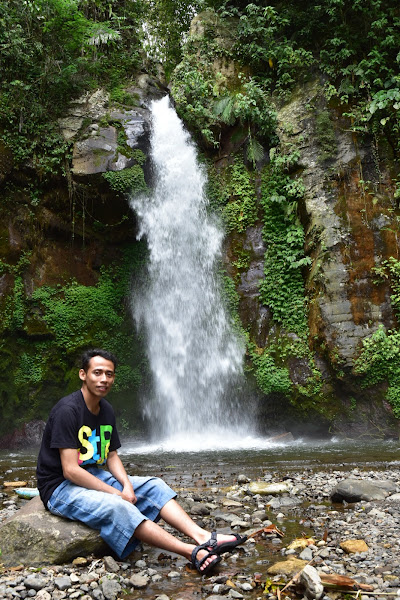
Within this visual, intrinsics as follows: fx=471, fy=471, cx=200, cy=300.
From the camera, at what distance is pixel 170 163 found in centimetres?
1291

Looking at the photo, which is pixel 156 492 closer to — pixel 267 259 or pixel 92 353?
pixel 92 353

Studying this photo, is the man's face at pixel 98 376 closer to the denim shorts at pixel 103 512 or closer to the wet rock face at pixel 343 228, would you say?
the denim shorts at pixel 103 512

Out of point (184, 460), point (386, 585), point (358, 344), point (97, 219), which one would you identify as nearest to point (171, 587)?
point (386, 585)

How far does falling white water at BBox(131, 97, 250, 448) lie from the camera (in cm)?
1095

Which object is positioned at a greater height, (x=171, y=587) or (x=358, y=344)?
(x=358, y=344)

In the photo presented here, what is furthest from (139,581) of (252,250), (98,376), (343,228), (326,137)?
(326,137)

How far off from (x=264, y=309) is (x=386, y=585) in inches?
352

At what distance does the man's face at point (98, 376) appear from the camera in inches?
137

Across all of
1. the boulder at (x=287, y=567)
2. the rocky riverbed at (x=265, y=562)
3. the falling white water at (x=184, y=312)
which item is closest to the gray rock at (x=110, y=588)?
the rocky riverbed at (x=265, y=562)

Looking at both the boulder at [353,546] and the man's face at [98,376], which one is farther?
the man's face at [98,376]

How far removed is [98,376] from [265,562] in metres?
1.73

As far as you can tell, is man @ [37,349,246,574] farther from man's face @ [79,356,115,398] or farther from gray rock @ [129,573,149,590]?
gray rock @ [129,573,149,590]

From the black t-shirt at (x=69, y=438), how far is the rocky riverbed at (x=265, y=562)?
575 millimetres

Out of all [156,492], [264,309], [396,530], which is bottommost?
[396,530]
